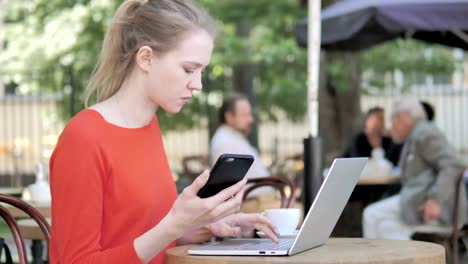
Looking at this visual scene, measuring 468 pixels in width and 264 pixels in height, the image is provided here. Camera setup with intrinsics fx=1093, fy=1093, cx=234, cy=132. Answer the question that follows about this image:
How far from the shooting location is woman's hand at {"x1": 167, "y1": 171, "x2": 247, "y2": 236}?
8.86 ft

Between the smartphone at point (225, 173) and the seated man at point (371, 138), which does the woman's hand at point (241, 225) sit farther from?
the seated man at point (371, 138)

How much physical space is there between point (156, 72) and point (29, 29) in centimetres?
1200

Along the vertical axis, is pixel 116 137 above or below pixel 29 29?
below

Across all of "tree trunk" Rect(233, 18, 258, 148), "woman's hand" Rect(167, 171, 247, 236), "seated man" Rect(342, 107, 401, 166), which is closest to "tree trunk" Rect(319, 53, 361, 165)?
"tree trunk" Rect(233, 18, 258, 148)

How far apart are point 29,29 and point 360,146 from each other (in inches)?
212

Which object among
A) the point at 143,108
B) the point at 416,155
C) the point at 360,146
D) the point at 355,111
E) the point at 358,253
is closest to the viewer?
the point at 358,253

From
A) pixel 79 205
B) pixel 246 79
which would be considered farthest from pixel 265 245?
pixel 246 79

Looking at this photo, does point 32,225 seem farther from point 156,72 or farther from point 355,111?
point 355,111

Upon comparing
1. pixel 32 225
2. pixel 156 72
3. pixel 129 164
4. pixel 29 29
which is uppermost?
pixel 29 29

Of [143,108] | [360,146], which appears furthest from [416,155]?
[143,108]

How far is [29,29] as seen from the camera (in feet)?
48.4

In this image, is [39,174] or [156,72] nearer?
[156,72]

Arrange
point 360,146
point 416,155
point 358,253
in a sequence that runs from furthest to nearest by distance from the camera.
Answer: point 360,146, point 416,155, point 358,253

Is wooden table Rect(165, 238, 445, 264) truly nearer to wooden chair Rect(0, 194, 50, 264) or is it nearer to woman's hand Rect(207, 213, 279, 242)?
woman's hand Rect(207, 213, 279, 242)
